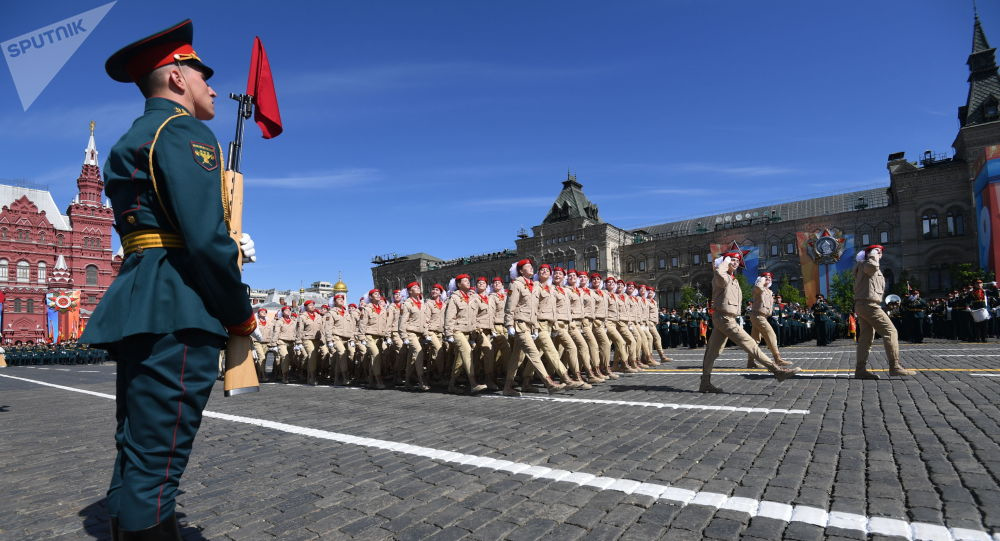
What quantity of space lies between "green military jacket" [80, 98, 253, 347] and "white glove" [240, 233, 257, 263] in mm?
376

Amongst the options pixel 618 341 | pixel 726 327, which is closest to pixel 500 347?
pixel 618 341

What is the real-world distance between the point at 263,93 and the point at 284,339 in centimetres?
1134

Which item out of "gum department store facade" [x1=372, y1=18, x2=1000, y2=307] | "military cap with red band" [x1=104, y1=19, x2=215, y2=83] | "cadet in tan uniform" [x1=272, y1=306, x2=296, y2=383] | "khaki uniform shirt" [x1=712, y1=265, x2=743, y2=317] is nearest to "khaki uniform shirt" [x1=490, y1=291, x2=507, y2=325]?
"khaki uniform shirt" [x1=712, y1=265, x2=743, y2=317]

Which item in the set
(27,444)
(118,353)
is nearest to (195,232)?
(118,353)

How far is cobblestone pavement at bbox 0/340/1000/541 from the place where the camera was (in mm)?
2791

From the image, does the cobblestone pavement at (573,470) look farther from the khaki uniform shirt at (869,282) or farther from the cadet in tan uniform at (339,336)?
the cadet in tan uniform at (339,336)

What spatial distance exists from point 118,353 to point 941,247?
2169 inches

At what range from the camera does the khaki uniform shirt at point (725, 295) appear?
7855mm

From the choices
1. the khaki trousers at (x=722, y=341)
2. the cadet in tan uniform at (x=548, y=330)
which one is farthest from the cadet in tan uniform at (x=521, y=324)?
the khaki trousers at (x=722, y=341)

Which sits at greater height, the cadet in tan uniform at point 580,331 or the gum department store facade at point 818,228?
the gum department store facade at point 818,228

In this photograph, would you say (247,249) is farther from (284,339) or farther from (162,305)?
(284,339)

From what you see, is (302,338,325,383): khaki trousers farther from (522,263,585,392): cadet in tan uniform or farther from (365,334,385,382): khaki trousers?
(522,263,585,392): cadet in tan uniform

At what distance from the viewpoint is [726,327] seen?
775cm

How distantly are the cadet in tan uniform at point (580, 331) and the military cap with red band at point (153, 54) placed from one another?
771 centimetres
